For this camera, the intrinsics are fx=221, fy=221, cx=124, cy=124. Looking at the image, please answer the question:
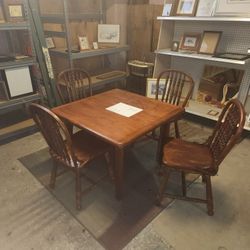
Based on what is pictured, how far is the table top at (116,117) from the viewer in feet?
4.79

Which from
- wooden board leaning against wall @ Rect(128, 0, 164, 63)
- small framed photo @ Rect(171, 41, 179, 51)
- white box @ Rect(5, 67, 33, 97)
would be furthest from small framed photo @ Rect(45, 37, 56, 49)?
small framed photo @ Rect(171, 41, 179, 51)

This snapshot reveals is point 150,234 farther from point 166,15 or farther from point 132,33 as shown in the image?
point 132,33

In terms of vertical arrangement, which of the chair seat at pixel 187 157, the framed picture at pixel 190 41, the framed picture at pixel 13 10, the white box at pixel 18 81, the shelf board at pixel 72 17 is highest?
the framed picture at pixel 13 10

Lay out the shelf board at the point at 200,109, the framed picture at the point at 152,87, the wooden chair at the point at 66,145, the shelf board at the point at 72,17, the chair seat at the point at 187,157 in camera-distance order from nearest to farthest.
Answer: the wooden chair at the point at 66,145
the chair seat at the point at 187,157
the shelf board at the point at 72,17
the shelf board at the point at 200,109
the framed picture at the point at 152,87

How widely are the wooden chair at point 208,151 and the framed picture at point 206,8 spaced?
4.60 feet

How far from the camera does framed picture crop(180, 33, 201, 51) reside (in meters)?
2.73

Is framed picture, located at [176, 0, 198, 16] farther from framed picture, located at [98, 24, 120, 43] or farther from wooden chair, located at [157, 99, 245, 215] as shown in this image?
wooden chair, located at [157, 99, 245, 215]

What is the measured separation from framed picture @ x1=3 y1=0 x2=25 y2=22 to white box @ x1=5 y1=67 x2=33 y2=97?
508 mm

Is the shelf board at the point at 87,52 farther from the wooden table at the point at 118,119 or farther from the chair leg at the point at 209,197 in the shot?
the chair leg at the point at 209,197

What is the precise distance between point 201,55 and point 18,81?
2.12 m

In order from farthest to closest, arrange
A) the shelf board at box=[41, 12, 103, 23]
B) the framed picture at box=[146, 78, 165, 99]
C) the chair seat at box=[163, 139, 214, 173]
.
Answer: the framed picture at box=[146, 78, 165, 99] → the shelf board at box=[41, 12, 103, 23] → the chair seat at box=[163, 139, 214, 173]

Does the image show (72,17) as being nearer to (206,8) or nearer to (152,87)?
(152,87)

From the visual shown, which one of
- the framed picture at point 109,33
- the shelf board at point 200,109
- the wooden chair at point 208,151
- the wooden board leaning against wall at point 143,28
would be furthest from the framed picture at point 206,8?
the wooden chair at point 208,151

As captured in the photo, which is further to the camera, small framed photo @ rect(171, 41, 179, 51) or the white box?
small framed photo @ rect(171, 41, 179, 51)
